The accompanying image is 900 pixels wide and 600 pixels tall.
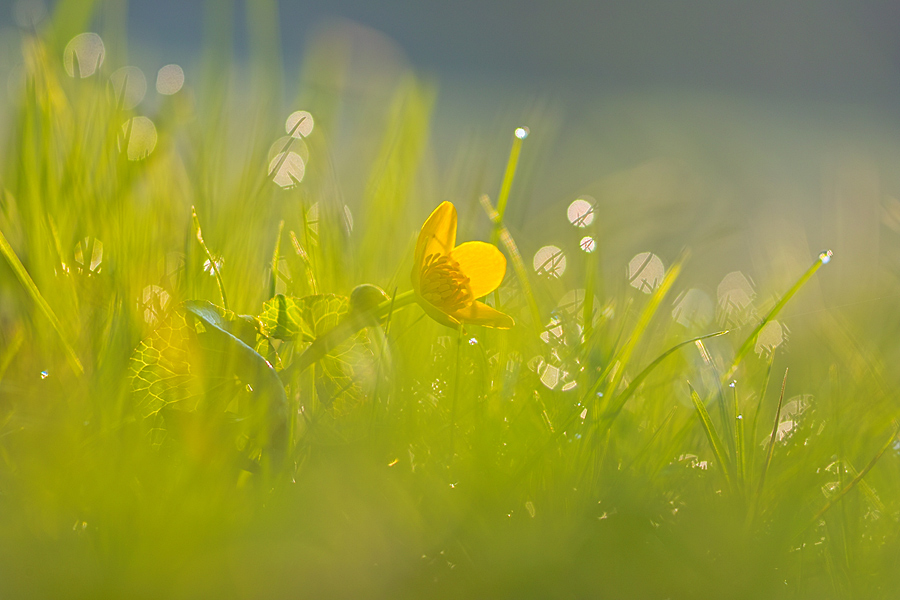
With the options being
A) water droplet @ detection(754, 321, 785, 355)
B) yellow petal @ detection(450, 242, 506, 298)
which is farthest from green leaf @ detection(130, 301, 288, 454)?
water droplet @ detection(754, 321, 785, 355)

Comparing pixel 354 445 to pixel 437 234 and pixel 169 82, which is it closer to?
pixel 437 234

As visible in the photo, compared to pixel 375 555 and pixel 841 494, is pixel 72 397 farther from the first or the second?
pixel 841 494

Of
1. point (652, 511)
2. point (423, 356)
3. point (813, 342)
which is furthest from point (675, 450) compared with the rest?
point (813, 342)

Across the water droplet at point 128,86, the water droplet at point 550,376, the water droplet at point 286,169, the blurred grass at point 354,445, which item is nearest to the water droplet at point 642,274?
the blurred grass at point 354,445

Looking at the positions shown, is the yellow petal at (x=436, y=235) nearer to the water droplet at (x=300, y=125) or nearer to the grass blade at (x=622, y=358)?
the grass blade at (x=622, y=358)

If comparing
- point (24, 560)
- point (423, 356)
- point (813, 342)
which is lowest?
point (24, 560)

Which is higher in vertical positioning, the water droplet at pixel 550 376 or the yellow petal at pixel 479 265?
the yellow petal at pixel 479 265
